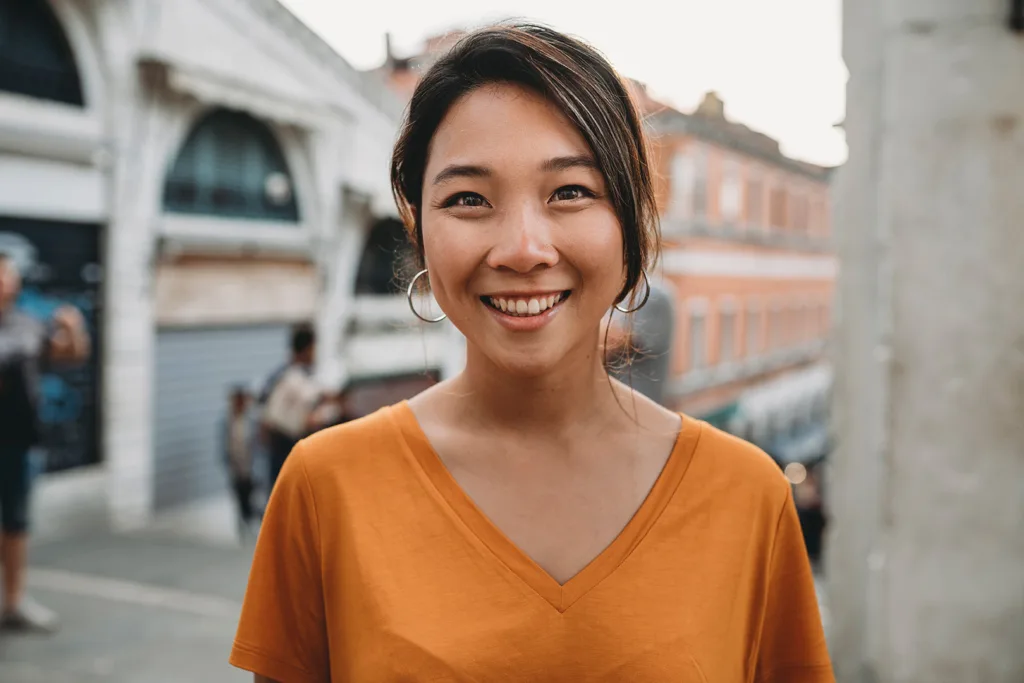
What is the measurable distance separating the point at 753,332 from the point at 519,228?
1984cm

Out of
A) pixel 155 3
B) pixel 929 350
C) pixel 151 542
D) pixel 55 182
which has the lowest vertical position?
pixel 151 542

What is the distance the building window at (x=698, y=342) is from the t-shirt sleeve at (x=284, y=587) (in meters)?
15.9

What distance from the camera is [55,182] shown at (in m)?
6.19

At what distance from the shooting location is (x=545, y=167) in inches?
40.2

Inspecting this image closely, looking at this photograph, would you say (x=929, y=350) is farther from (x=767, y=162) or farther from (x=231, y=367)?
(x=767, y=162)

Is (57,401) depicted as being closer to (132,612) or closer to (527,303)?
(132,612)

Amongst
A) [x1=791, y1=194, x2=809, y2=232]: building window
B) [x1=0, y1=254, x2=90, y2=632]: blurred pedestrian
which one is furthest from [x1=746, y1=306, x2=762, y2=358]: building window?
[x1=0, y1=254, x2=90, y2=632]: blurred pedestrian

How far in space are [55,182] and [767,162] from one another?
16063mm

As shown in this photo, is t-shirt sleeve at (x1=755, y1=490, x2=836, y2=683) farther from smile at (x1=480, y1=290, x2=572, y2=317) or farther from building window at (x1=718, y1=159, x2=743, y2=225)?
building window at (x1=718, y1=159, x2=743, y2=225)

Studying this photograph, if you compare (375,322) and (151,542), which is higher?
(375,322)

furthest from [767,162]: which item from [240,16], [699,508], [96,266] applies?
[699,508]

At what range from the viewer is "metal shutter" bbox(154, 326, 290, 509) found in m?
7.29

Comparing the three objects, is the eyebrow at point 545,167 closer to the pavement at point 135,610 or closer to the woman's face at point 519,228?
the woman's face at point 519,228

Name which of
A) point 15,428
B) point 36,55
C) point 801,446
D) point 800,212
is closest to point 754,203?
point 800,212
